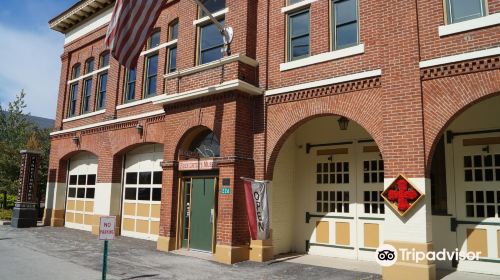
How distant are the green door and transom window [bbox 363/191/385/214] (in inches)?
156

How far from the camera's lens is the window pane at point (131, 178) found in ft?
51.3

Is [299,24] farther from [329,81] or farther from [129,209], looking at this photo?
[129,209]

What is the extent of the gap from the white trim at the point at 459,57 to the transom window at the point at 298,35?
319 centimetres

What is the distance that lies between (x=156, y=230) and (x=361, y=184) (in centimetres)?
724

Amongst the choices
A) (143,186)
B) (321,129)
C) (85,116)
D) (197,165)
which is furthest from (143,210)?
(321,129)

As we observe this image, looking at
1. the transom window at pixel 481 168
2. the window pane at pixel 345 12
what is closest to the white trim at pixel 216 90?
the window pane at pixel 345 12

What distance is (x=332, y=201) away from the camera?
37.6 ft

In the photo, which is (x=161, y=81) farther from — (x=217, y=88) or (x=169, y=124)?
(x=217, y=88)

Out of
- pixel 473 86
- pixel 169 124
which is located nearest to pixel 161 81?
pixel 169 124

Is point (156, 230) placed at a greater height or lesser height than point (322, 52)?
lesser

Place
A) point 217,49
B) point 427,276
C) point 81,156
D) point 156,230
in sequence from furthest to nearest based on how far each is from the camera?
point 81,156
point 156,230
point 217,49
point 427,276

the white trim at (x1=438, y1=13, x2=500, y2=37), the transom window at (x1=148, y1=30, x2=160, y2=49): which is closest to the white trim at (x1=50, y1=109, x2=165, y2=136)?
the transom window at (x1=148, y1=30, x2=160, y2=49)

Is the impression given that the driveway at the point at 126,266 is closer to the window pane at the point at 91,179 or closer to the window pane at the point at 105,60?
the window pane at the point at 91,179

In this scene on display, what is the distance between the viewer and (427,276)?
782 cm
